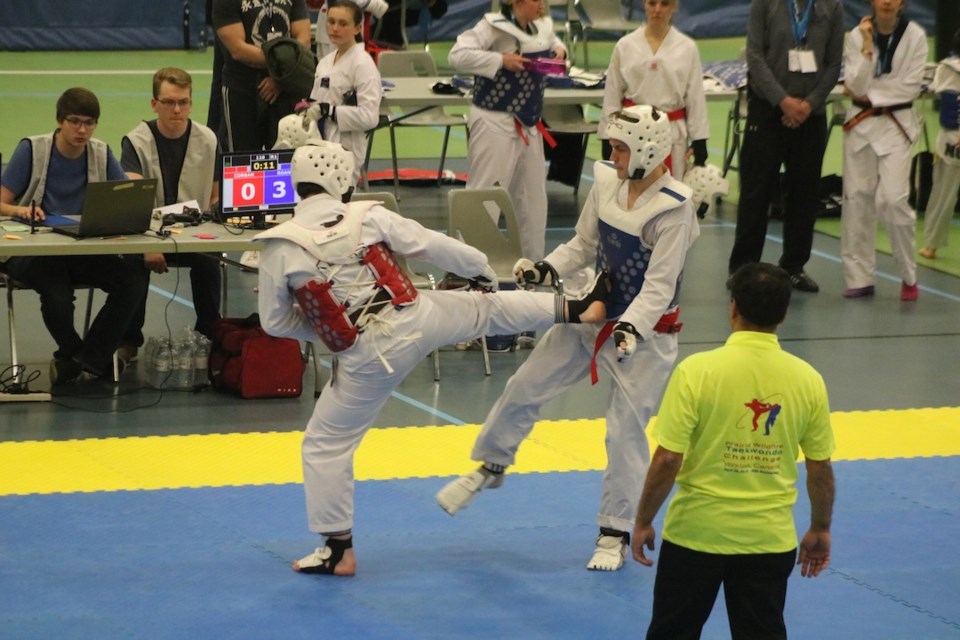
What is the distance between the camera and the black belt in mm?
5344

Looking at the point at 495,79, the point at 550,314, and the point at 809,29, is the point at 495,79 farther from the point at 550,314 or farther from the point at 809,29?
the point at 550,314

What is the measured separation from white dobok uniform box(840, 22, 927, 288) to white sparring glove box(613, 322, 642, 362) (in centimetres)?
485

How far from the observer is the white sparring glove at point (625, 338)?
5199 millimetres

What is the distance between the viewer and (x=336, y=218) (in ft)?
17.5

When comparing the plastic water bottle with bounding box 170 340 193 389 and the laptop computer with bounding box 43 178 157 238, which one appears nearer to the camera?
the laptop computer with bounding box 43 178 157 238

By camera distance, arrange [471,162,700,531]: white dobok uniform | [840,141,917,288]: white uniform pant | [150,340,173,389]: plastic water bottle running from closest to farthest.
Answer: [471,162,700,531]: white dobok uniform < [150,340,173,389]: plastic water bottle < [840,141,917,288]: white uniform pant

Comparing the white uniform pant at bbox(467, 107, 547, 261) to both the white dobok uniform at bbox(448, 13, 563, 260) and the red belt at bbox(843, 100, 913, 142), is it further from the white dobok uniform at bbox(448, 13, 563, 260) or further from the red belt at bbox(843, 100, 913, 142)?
the red belt at bbox(843, 100, 913, 142)

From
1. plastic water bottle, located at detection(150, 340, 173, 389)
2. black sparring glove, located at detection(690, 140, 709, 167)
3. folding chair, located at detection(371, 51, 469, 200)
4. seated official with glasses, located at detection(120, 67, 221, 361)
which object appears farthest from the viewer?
folding chair, located at detection(371, 51, 469, 200)

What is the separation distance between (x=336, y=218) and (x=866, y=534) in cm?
260

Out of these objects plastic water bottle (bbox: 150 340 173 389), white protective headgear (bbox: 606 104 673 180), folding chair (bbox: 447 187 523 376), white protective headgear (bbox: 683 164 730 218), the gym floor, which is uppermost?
white protective headgear (bbox: 606 104 673 180)

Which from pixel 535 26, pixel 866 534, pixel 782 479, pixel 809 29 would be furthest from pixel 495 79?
pixel 782 479

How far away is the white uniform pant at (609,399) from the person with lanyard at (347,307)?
0.20 meters

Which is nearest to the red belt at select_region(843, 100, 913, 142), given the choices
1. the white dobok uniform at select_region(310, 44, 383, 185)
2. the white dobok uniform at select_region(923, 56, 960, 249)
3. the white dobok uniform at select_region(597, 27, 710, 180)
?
the white dobok uniform at select_region(923, 56, 960, 249)

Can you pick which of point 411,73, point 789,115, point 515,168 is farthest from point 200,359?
point 411,73
